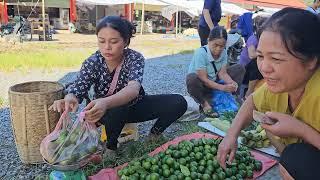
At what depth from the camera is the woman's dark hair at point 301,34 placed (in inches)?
63.6

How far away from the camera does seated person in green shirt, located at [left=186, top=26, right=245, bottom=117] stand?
4.41m

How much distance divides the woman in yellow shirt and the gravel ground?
113 centimetres

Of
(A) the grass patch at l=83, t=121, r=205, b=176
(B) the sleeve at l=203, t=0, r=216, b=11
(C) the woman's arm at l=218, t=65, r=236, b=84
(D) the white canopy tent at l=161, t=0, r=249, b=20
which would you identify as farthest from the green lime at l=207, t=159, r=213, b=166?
(D) the white canopy tent at l=161, t=0, r=249, b=20

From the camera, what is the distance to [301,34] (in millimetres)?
1613

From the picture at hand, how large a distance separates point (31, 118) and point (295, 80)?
6.89ft

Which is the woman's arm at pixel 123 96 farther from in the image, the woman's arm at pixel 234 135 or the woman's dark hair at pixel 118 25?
the woman's arm at pixel 234 135

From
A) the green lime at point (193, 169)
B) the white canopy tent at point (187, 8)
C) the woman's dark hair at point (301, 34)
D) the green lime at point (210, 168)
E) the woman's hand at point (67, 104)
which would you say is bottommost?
the green lime at point (193, 169)

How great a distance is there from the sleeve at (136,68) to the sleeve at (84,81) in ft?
1.04

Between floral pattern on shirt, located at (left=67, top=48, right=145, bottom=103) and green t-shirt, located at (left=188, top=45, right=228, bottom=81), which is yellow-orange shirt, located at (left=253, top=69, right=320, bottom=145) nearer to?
floral pattern on shirt, located at (left=67, top=48, right=145, bottom=103)

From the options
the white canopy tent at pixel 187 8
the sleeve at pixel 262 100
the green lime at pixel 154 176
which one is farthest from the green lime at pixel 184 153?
the white canopy tent at pixel 187 8

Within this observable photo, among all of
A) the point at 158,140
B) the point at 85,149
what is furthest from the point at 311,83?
the point at 158,140

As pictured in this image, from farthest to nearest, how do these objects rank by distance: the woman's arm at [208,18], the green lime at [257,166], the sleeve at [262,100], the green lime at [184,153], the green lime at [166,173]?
1. the woman's arm at [208,18]
2. the green lime at [257,166]
3. the green lime at [184,153]
4. the green lime at [166,173]
5. the sleeve at [262,100]

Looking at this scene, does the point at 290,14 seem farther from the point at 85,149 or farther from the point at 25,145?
the point at 25,145

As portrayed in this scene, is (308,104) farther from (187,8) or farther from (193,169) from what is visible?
(187,8)
